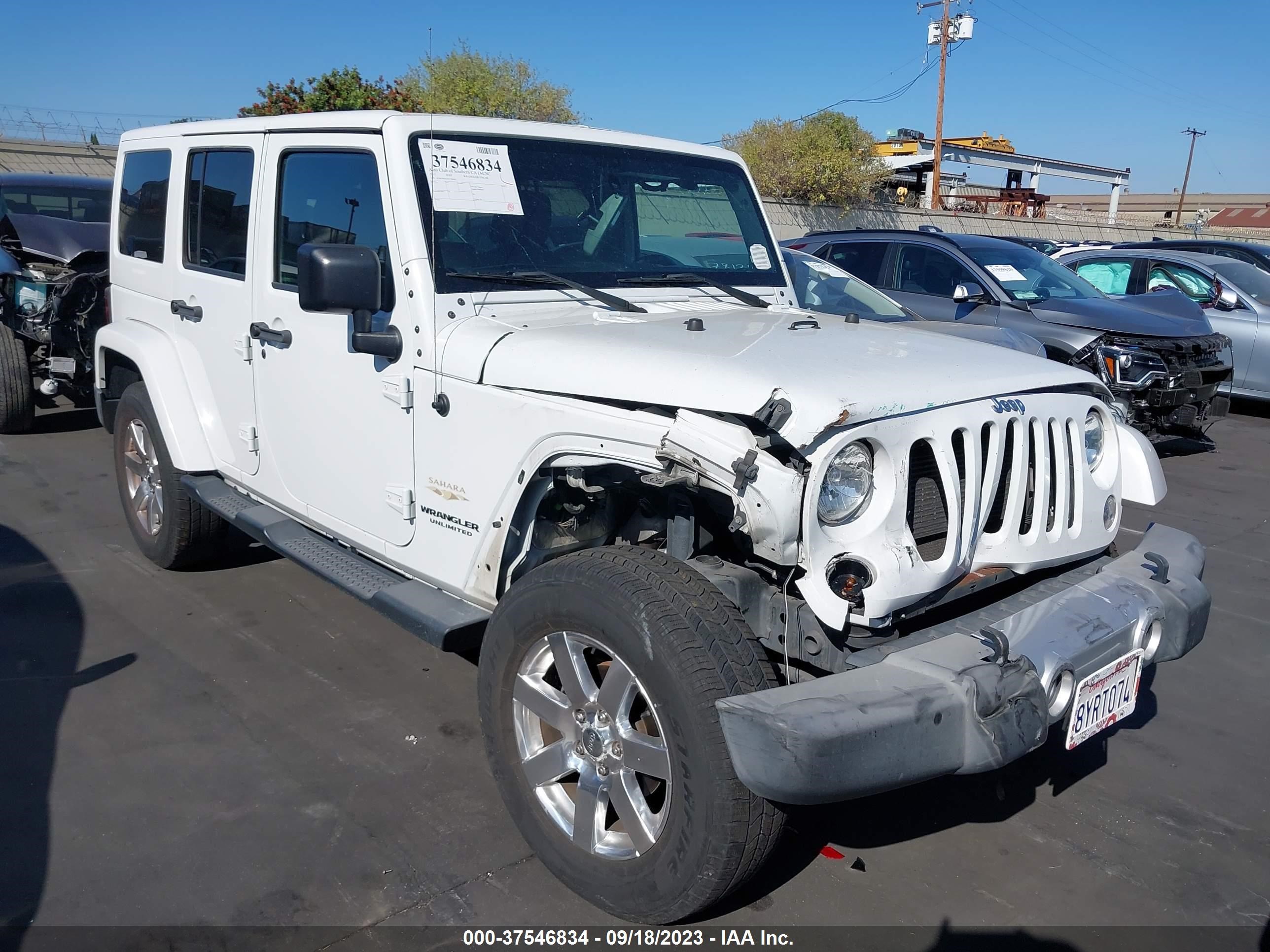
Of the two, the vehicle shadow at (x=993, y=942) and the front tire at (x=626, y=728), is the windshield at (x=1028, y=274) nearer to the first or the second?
the vehicle shadow at (x=993, y=942)

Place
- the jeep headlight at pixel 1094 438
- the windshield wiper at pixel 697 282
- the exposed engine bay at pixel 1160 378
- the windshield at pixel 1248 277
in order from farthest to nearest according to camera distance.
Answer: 1. the windshield at pixel 1248 277
2. the exposed engine bay at pixel 1160 378
3. the windshield wiper at pixel 697 282
4. the jeep headlight at pixel 1094 438

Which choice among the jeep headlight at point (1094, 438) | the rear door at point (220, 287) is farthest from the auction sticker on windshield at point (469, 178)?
the jeep headlight at point (1094, 438)

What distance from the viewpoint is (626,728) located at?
2.54 meters

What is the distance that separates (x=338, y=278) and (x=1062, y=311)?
22.7 feet

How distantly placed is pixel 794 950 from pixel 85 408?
8.72 metres

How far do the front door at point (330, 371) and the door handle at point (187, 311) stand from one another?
584mm

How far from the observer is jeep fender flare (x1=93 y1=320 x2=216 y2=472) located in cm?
445

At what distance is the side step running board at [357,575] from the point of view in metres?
3.06

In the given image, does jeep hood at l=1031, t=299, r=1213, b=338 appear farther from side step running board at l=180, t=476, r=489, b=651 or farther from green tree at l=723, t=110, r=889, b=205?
green tree at l=723, t=110, r=889, b=205

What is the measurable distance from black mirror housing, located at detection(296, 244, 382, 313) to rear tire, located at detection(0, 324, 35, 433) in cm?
593

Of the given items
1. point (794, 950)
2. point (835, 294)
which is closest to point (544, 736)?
point (794, 950)

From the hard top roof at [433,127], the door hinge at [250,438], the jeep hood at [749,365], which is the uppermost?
the hard top roof at [433,127]

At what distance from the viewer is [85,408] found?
916 centimetres

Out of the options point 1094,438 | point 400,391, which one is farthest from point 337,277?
point 1094,438
